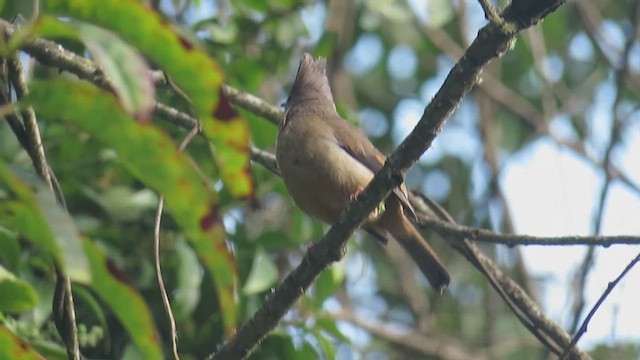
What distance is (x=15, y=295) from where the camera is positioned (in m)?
2.80

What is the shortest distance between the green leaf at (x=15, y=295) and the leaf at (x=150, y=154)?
1193mm

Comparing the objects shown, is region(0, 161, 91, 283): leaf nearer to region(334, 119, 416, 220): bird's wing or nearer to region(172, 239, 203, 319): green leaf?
region(172, 239, 203, 319): green leaf

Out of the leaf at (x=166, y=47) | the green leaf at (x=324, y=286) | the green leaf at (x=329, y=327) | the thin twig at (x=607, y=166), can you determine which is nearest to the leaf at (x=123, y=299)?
the leaf at (x=166, y=47)

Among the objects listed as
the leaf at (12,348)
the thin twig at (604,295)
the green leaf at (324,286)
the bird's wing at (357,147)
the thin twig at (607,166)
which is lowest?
the leaf at (12,348)

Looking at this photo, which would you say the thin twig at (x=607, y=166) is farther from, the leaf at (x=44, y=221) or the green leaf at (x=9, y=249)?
the leaf at (x=44, y=221)

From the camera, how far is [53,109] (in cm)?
168

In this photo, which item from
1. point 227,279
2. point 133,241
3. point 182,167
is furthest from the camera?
point 133,241

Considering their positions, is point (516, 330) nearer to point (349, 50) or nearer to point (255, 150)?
point (349, 50)

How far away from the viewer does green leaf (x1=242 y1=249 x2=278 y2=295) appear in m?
3.78

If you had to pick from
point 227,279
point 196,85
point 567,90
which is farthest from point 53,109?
point 567,90

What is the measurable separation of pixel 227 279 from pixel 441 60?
18.4ft

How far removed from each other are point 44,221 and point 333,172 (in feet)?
8.41

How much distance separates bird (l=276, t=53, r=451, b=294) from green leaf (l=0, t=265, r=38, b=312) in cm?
145

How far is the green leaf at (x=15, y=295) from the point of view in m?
2.78
